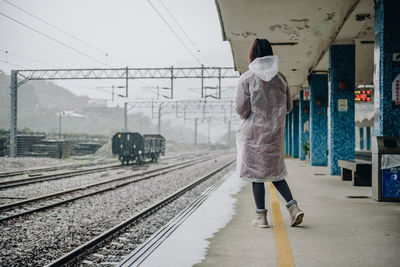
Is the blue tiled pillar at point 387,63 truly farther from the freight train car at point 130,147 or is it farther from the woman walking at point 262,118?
the freight train car at point 130,147

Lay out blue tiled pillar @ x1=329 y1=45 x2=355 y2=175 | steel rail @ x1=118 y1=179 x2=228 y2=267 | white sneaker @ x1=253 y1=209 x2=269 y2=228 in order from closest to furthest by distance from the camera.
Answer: steel rail @ x1=118 y1=179 x2=228 y2=267, white sneaker @ x1=253 y1=209 x2=269 y2=228, blue tiled pillar @ x1=329 y1=45 x2=355 y2=175

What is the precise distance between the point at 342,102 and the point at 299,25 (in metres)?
2.75

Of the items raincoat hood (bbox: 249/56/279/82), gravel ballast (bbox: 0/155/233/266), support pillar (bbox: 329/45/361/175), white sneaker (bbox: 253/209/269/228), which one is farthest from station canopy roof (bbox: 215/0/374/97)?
white sneaker (bbox: 253/209/269/228)

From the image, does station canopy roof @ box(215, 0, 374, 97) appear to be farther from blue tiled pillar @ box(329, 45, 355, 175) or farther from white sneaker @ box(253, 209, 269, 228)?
white sneaker @ box(253, 209, 269, 228)

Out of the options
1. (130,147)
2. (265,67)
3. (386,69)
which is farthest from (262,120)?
(130,147)

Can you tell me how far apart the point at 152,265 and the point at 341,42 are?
9879 mm

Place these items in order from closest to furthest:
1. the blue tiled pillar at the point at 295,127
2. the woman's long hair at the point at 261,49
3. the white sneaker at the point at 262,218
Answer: the woman's long hair at the point at 261,49 → the white sneaker at the point at 262,218 → the blue tiled pillar at the point at 295,127

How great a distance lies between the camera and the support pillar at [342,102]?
433 inches

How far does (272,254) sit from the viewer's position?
3.19 m

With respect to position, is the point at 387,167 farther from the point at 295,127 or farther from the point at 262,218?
the point at 295,127

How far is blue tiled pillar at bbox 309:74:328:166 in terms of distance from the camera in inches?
620

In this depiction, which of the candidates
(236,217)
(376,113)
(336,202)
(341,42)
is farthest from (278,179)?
(341,42)

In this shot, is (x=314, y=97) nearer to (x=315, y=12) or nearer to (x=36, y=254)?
(x=315, y=12)

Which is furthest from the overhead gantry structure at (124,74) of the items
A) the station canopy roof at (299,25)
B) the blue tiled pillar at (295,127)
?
the station canopy roof at (299,25)
